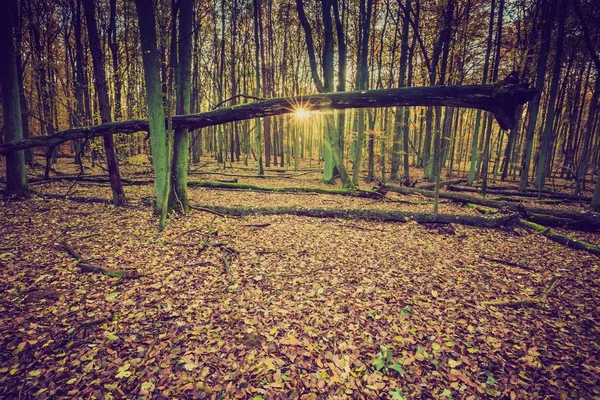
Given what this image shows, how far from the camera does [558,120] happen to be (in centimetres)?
2156

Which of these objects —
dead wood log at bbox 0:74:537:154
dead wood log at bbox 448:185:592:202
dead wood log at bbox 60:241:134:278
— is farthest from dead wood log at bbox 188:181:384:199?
dead wood log at bbox 60:241:134:278

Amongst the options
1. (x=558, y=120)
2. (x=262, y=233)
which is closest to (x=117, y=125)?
(x=262, y=233)

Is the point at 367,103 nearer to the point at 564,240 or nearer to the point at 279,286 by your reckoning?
the point at 279,286

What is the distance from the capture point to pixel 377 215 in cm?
815

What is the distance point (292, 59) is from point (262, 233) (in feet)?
78.3

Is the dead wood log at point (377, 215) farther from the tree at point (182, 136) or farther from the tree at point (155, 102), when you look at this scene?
the tree at point (155, 102)

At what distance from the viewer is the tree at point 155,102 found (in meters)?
6.36

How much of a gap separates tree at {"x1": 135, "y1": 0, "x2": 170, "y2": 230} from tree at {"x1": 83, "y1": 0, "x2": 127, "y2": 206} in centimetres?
196

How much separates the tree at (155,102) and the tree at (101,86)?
6.44 feet

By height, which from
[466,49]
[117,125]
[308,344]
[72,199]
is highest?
[466,49]

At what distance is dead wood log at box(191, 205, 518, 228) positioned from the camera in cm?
769

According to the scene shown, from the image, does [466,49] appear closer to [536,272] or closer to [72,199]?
[536,272]

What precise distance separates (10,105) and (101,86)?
11.5 feet

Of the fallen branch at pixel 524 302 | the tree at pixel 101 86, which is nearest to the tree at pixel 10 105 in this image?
the tree at pixel 101 86
